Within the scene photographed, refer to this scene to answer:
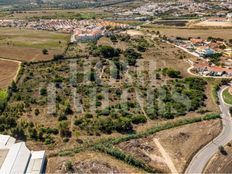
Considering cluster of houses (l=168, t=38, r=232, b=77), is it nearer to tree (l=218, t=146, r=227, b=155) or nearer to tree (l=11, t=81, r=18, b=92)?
tree (l=218, t=146, r=227, b=155)

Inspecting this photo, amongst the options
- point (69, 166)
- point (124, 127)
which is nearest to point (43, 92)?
point (124, 127)

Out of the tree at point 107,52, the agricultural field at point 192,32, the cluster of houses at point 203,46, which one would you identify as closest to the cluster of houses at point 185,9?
the agricultural field at point 192,32

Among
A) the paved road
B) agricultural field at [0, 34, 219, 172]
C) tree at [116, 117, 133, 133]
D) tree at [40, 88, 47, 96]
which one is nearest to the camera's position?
the paved road

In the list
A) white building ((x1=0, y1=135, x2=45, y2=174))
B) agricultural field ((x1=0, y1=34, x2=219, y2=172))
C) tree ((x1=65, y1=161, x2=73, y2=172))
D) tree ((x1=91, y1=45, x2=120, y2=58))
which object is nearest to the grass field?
agricultural field ((x1=0, y1=34, x2=219, y2=172))

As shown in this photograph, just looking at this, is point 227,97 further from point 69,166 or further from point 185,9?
point 185,9

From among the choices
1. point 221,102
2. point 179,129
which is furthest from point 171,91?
point 179,129

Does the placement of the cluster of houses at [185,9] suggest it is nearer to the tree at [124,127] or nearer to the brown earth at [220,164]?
the tree at [124,127]
